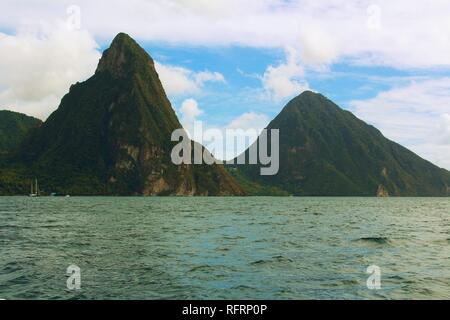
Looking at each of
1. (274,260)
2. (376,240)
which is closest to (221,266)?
(274,260)

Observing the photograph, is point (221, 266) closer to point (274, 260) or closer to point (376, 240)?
point (274, 260)

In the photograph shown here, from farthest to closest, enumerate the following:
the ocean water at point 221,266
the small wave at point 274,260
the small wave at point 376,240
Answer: the small wave at point 376,240
the small wave at point 274,260
the ocean water at point 221,266

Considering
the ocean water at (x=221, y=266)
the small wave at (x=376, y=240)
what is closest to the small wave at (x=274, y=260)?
A: the ocean water at (x=221, y=266)

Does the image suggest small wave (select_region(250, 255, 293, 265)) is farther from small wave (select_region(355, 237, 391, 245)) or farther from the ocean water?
small wave (select_region(355, 237, 391, 245))

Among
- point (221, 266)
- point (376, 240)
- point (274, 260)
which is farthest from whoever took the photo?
point (376, 240)

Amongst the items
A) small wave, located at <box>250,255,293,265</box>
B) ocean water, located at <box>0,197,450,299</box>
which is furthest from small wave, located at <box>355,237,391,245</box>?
small wave, located at <box>250,255,293,265</box>

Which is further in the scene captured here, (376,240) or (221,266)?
(376,240)

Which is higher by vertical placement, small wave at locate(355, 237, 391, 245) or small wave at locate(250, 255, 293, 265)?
small wave at locate(250, 255, 293, 265)

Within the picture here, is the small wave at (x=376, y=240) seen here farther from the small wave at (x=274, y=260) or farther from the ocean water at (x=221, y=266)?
the small wave at (x=274, y=260)

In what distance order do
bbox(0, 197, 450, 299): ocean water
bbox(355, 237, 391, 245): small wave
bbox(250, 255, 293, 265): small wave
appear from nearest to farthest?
1. bbox(0, 197, 450, 299): ocean water
2. bbox(250, 255, 293, 265): small wave
3. bbox(355, 237, 391, 245): small wave

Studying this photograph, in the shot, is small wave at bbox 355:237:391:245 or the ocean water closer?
the ocean water
